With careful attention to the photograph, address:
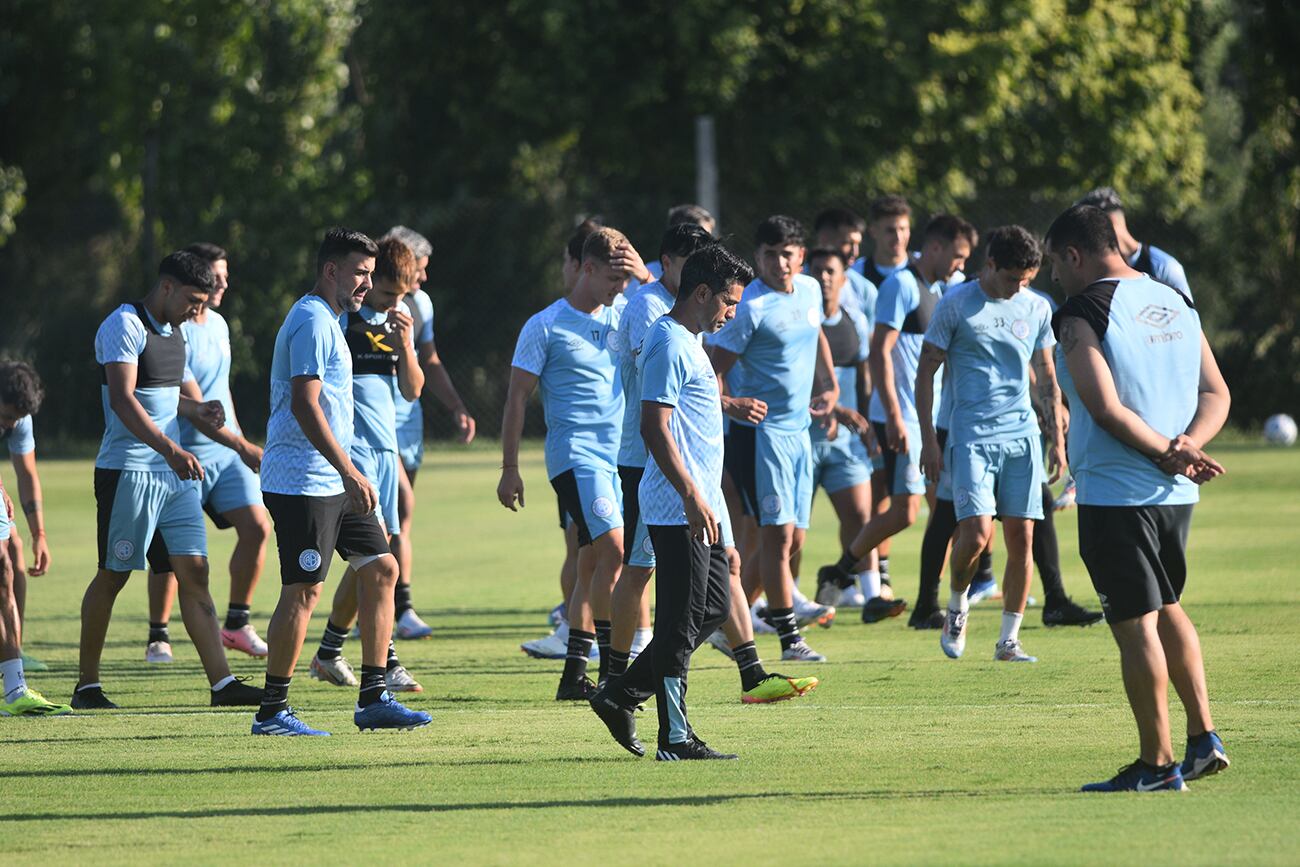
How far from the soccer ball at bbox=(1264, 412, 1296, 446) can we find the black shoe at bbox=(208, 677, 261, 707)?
17.1m

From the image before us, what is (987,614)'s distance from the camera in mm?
11883

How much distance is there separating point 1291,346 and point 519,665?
16.3 meters

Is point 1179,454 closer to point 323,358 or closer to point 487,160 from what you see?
point 323,358

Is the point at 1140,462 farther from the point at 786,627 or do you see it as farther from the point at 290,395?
the point at 786,627

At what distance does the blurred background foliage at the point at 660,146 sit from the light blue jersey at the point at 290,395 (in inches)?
660

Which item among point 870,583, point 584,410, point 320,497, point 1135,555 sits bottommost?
point 870,583

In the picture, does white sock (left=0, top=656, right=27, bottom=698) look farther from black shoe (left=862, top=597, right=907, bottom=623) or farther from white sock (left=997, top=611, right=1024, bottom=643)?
black shoe (left=862, top=597, right=907, bottom=623)

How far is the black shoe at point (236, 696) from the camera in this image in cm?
900

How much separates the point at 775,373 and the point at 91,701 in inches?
153

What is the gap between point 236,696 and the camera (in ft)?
29.5

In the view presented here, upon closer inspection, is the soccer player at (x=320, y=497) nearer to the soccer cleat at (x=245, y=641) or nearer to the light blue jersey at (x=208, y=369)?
the light blue jersey at (x=208, y=369)

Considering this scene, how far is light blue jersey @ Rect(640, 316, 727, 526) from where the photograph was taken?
23.9 ft

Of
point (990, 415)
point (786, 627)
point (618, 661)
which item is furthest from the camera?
point (990, 415)

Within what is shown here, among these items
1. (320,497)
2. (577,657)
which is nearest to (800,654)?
(577,657)
